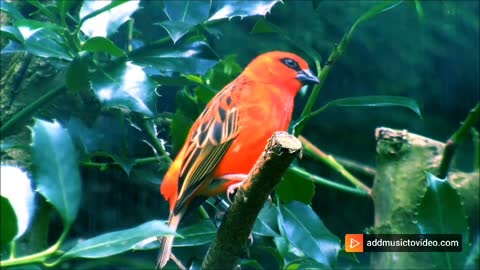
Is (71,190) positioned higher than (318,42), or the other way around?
(318,42)

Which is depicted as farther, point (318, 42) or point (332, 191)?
point (332, 191)

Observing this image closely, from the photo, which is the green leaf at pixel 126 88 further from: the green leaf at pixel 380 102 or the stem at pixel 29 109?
the green leaf at pixel 380 102

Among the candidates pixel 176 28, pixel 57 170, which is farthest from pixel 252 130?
pixel 57 170

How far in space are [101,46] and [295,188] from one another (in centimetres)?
49

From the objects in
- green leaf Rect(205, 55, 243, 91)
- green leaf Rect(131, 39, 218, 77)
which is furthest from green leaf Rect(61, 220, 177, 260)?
green leaf Rect(205, 55, 243, 91)

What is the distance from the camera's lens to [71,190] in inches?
42.9

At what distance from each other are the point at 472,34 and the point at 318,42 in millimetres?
722

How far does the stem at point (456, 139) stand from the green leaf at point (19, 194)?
40.0 inches

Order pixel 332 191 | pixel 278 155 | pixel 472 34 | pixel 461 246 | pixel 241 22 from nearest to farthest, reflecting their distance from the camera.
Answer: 1. pixel 278 155
2. pixel 461 246
3. pixel 241 22
4. pixel 332 191
5. pixel 472 34

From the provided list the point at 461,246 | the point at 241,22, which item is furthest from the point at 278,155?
the point at 241,22

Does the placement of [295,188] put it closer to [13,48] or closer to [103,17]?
Answer: [103,17]

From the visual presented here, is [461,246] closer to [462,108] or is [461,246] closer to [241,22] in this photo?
[241,22]

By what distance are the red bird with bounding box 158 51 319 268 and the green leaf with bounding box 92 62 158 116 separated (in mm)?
Answer: 116

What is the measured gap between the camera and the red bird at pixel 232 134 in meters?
1.33
